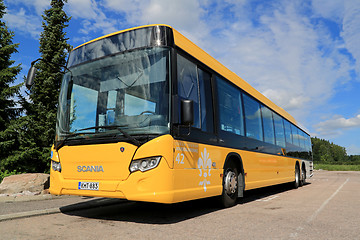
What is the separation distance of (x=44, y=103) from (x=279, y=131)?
532 inches

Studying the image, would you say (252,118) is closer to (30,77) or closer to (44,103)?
(30,77)

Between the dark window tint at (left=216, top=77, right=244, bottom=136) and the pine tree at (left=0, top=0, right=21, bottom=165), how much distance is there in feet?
40.2

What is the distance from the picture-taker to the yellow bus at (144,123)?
462 centimetres

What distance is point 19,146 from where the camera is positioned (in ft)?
51.0

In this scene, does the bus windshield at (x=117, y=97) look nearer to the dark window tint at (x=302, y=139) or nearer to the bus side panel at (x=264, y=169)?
the bus side panel at (x=264, y=169)

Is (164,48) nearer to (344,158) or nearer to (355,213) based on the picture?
(355,213)

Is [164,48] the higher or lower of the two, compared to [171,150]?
higher

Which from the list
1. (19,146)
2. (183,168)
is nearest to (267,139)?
(183,168)

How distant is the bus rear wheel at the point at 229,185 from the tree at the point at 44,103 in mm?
10887

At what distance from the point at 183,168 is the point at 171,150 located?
0.47 metres

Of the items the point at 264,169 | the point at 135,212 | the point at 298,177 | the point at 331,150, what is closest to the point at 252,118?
the point at 264,169

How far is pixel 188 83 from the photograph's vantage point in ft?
18.0

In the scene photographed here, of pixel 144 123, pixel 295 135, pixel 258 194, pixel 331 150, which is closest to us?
pixel 144 123

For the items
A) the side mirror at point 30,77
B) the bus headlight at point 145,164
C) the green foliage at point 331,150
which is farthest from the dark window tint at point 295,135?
the green foliage at point 331,150
